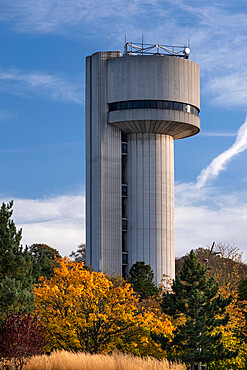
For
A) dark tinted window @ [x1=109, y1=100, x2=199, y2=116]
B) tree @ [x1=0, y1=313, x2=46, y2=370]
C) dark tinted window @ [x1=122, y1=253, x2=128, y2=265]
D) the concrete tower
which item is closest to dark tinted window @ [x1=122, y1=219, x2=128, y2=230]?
the concrete tower

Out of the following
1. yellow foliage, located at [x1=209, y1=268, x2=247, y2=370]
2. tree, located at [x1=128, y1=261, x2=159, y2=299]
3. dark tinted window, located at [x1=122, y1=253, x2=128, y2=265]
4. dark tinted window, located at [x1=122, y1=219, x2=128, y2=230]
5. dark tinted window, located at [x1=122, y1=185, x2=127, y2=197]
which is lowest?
yellow foliage, located at [x1=209, y1=268, x2=247, y2=370]

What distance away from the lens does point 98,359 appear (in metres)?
24.0

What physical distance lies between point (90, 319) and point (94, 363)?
6803 mm

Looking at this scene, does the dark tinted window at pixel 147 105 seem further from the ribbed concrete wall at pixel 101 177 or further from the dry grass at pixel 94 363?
the dry grass at pixel 94 363

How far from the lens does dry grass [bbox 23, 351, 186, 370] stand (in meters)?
22.9

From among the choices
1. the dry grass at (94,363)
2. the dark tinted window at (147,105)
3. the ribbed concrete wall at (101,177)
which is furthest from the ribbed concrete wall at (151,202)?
the dry grass at (94,363)

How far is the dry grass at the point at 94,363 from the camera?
75.3 feet

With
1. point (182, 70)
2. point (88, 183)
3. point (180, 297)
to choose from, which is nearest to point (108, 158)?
point (88, 183)

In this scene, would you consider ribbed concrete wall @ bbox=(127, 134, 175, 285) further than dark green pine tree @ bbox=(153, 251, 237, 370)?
Yes

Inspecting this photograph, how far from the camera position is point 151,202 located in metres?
80.6

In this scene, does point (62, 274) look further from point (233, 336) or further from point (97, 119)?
point (97, 119)

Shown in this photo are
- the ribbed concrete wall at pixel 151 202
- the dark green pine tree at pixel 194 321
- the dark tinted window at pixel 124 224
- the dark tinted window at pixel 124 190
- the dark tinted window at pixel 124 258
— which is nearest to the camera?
the dark green pine tree at pixel 194 321

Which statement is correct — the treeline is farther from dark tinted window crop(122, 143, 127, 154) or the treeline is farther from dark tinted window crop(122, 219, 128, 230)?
dark tinted window crop(122, 143, 127, 154)

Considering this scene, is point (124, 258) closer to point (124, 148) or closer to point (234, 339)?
point (124, 148)
